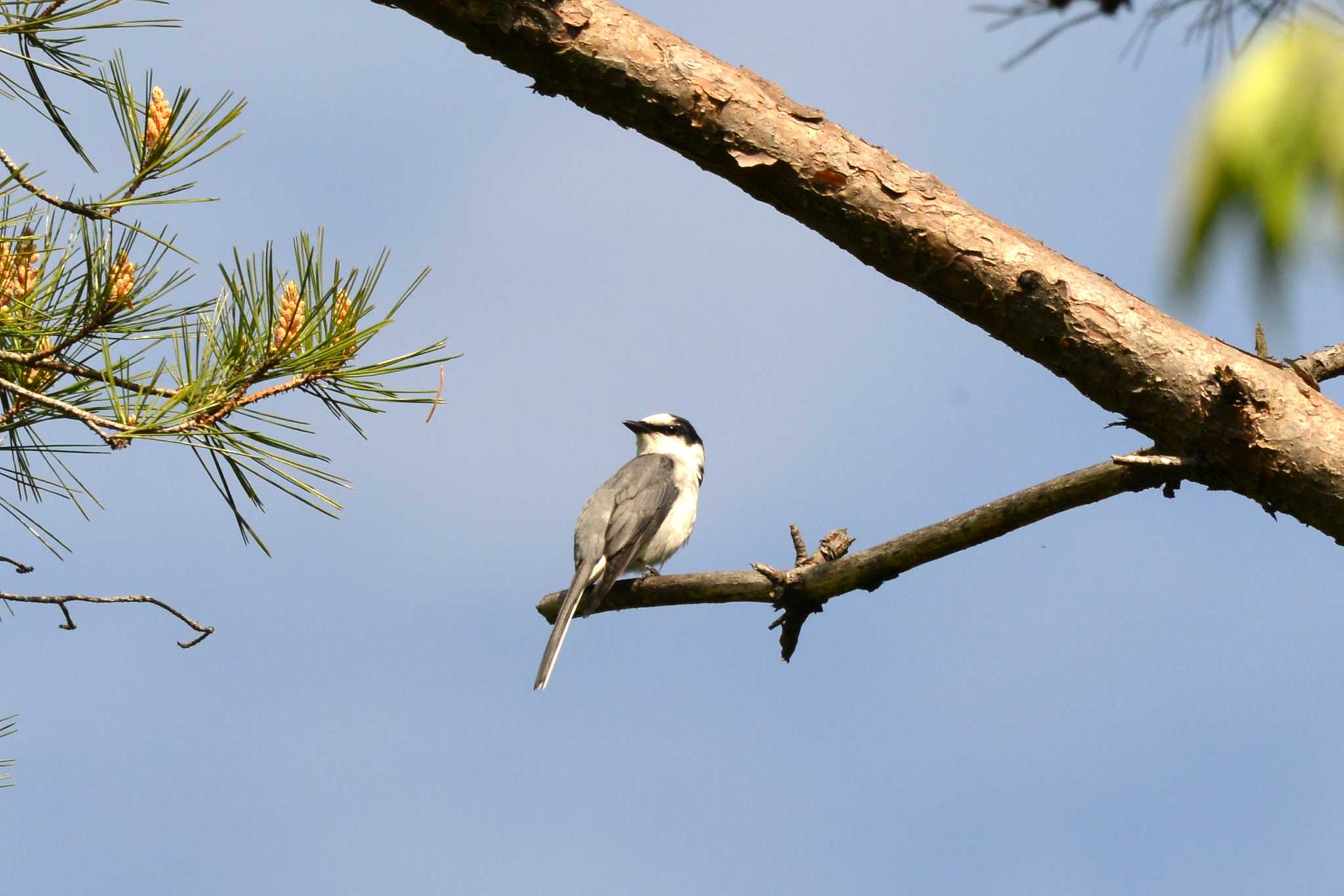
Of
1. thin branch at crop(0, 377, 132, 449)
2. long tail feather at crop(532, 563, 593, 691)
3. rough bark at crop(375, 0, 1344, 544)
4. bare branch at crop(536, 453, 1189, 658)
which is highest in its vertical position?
rough bark at crop(375, 0, 1344, 544)

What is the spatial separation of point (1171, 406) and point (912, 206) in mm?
883

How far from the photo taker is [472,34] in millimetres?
3080

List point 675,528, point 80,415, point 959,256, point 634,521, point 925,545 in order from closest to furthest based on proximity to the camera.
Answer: point 959,256, point 80,415, point 925,545, point 634,521, point 675,528

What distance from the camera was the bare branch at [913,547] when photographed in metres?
3.83

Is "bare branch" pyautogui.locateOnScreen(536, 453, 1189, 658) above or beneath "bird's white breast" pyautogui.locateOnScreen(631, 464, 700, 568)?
above

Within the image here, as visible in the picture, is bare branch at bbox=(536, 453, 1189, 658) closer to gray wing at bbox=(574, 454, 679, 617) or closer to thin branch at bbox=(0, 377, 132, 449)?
gray wing at bbox=(574, 454, 679, 617)

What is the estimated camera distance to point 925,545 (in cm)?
412

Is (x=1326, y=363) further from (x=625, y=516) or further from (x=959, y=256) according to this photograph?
(x=625, y=516)

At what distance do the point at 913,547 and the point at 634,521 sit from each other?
11.7ft

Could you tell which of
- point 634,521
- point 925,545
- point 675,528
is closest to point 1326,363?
point 925,545

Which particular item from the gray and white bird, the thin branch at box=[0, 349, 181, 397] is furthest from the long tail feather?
the thin branch at box=[0, 349, 181, 397]

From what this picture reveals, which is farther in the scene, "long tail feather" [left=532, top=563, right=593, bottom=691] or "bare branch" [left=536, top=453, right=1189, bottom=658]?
"long tail feather" [left=532, top=563, right=593, bottom=691]

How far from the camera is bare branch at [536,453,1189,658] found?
3.83 meters

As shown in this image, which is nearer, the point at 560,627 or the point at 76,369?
the point at 76,369
